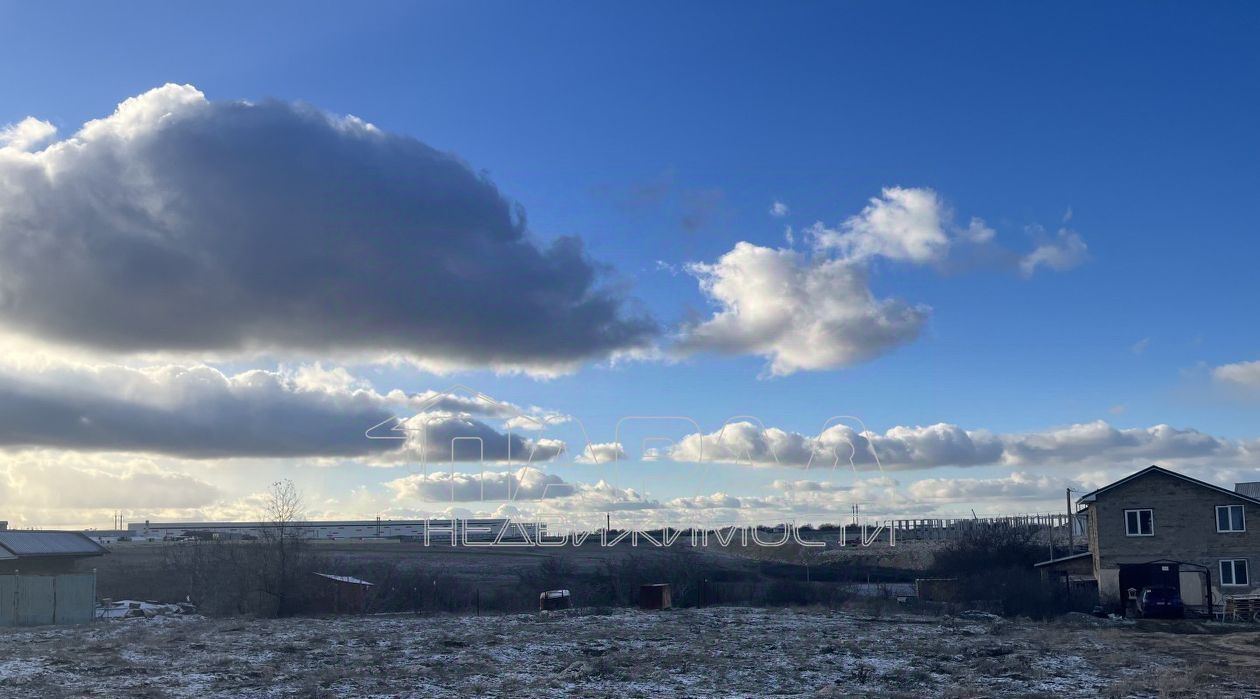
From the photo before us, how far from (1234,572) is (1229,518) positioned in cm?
263

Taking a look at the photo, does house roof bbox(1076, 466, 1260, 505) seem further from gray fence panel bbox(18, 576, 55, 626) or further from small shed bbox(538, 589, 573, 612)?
gray fence panel bbox(18, 576, 55, 626)

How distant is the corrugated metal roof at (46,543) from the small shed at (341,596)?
17399mm

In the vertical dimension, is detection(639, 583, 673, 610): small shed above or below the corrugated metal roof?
below

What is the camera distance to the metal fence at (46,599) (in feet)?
142

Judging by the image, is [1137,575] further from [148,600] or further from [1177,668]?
[148,600]

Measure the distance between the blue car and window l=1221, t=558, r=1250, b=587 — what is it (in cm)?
708

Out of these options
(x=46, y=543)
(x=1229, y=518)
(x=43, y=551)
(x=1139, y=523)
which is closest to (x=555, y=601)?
(x=43, y=551)

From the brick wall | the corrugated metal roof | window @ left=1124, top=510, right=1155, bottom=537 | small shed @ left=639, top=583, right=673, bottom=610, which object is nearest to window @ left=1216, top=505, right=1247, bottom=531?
the brick wall

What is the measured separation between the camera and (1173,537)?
182ft

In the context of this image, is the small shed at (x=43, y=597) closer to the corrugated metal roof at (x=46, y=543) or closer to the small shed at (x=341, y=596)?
the corrugated metal roof at (x=46, y=543)

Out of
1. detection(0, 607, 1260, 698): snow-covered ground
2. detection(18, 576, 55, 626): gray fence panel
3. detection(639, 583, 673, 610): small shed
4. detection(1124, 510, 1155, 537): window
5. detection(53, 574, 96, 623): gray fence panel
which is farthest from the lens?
detection(1124, 510, 1155, 537): window

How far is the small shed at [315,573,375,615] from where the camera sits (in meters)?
49.3

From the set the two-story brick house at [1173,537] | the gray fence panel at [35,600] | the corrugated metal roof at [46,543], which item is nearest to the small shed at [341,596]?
the gray fence panel at [35,600]

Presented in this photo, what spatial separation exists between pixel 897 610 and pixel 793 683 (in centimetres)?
2253
